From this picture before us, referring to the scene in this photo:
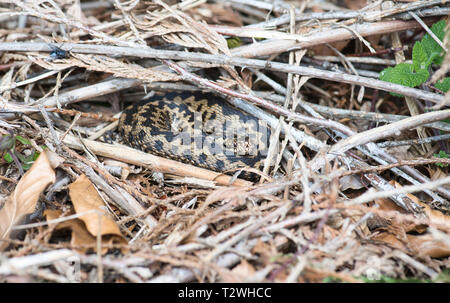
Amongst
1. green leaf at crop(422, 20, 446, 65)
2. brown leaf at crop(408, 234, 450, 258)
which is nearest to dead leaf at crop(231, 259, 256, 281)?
brown leaf at crop(408, 234, 450, 258)

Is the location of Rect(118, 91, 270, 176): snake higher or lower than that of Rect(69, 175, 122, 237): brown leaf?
higher

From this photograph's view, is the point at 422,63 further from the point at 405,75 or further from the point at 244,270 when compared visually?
the point at 244,270

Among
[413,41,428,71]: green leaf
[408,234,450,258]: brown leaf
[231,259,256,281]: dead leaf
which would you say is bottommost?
[231,259,256,281]: dead leaf

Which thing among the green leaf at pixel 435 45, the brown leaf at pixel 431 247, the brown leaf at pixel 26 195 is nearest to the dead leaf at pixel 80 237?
the brown leaf at pixel 26 195

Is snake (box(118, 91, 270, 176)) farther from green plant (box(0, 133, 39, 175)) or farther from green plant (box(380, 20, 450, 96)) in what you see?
green plant (box(380, 20, 450, 96))

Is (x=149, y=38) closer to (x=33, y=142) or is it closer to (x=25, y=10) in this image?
(x=25, y=10)

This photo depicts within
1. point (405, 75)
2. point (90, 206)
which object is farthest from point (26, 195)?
point (405, 75)
